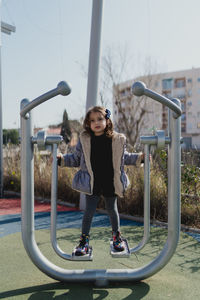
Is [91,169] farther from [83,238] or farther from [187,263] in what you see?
[187,263]

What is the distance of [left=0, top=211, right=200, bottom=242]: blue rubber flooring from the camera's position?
3.99 m

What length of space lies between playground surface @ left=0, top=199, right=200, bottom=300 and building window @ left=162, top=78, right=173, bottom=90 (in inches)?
1931

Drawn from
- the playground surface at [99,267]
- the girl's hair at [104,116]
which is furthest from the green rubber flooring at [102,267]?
the girl's hair at [104,116]

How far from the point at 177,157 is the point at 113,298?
3.28ft

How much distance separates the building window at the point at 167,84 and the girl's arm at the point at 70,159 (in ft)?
165

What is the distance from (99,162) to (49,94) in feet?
2.35

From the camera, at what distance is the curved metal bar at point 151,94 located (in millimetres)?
1784

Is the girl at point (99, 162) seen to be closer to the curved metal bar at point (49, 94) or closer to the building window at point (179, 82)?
the curved metal bar at point (49, 94)

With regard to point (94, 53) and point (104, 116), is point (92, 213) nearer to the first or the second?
point (104, 116)

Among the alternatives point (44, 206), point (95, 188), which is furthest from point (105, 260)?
point (44, 206)

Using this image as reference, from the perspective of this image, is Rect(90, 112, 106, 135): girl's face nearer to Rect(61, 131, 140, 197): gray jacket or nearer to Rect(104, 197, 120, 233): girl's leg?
Rect(61, 131, 140, 197): gray jacket

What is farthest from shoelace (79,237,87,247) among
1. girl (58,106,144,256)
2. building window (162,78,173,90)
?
building window (162,78,173,90)

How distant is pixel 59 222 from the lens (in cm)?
431

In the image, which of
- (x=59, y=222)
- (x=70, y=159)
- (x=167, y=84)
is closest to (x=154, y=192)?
(x=59, y=222)
